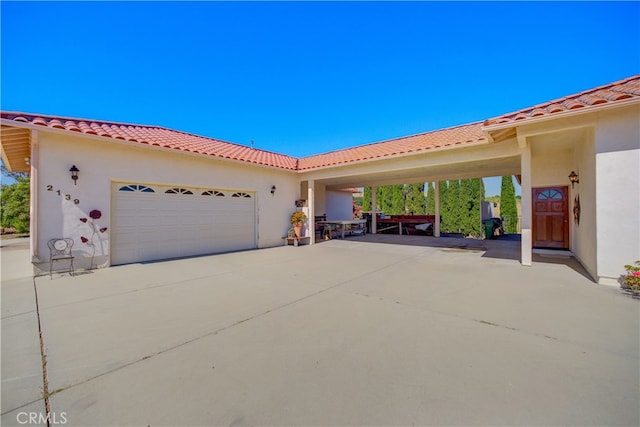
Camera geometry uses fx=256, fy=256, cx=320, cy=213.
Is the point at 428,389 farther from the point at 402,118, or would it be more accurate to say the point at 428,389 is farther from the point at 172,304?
the point at 402,118

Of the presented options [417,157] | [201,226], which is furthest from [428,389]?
[201,226]

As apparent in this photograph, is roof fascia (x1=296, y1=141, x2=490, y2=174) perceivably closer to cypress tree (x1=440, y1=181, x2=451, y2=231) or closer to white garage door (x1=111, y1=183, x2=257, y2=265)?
white garage door (x1=111, y1=183, x2=257, y2=265)

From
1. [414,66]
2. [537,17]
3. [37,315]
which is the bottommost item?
[37,315]

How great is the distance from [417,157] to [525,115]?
3.41 m

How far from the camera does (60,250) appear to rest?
20.5 feet

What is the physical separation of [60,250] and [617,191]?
12.1 meters

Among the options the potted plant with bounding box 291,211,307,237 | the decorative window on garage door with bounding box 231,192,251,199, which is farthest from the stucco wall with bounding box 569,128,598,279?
the decorative window on garage door with bounding box 231,192,251,199

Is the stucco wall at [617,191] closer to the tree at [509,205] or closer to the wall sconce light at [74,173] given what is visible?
the wall sconce light at [74,173]

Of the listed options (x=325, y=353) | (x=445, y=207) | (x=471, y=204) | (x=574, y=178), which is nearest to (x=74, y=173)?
(x=325, y=353)

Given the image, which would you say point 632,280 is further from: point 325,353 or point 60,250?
point 60,250

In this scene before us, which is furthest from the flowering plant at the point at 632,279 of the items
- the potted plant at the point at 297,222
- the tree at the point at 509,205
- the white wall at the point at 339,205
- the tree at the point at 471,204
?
the tree at the point at 509,205

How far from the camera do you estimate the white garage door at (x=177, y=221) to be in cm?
735

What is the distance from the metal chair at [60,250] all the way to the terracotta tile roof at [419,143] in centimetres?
827

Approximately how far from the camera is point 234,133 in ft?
57.8
